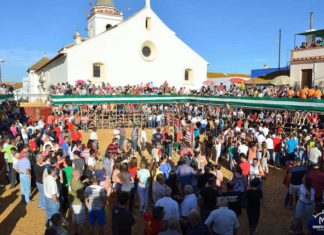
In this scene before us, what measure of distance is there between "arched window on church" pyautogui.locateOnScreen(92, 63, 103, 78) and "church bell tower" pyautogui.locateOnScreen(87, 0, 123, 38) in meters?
13.7

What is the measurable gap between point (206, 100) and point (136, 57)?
9.02 metres

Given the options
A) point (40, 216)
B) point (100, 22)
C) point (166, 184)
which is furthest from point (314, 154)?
point (100, 22)

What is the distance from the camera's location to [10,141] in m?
11.8

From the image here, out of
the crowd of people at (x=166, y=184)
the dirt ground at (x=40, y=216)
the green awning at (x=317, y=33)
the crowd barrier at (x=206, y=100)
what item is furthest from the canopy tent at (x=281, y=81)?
the dirt ground at (x=40, y=216)

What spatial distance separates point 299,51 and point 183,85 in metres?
12.6

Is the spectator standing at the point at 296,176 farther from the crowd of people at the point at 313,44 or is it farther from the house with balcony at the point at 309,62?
the crowd of people at the point at 313,44

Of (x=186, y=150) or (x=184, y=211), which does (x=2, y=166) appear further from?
(x=184, y=211)

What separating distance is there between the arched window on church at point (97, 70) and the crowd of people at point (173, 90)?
4.00 feet

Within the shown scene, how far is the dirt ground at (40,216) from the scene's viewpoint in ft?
27.4

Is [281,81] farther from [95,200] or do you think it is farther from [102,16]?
[102,16]

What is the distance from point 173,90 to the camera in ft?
104

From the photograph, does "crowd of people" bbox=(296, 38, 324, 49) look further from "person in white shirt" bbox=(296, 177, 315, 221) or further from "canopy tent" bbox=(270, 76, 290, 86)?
"person in white shirt" bbox=(296, 177, 315, 221)

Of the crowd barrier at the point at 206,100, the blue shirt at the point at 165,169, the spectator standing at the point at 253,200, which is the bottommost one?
the spectator standing at the point at 253,200

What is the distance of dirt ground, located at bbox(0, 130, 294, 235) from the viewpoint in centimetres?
835
